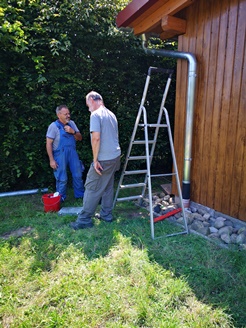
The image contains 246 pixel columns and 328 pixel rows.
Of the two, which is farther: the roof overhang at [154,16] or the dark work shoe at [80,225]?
the roof overhang at [154,16]

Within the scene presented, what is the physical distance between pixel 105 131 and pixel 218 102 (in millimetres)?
1613

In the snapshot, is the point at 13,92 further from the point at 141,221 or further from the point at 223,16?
the point at 223,16

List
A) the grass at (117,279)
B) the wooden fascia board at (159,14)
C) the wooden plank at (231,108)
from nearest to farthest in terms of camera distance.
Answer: the grass at (117,279) → the wooden plank at (231,108) → the wooden fascia board at (159,14)

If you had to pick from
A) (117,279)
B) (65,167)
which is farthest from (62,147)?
(117,279)

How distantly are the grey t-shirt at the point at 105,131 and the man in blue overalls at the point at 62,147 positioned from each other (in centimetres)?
109

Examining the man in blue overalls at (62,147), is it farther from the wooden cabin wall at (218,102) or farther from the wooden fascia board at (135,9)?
the wooden cabin wall at (218,102)

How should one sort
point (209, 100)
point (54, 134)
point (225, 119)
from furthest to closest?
point (54, 134) < point (209, 100) < point (225, 119)

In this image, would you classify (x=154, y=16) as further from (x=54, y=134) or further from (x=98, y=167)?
(x=98, y=167)

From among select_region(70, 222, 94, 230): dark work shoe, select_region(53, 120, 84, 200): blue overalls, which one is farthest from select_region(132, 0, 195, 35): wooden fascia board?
select_region(70, 222, 94, 230): dark work shoe

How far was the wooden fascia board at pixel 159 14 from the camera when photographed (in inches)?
141

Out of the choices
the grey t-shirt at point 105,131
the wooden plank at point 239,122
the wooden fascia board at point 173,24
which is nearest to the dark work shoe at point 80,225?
the grey t-shirt at point 105,131

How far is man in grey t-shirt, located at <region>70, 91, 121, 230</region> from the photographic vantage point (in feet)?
10.7

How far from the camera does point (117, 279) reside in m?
2.40

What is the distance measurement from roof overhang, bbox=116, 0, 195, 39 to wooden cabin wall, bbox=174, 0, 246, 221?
24cm
